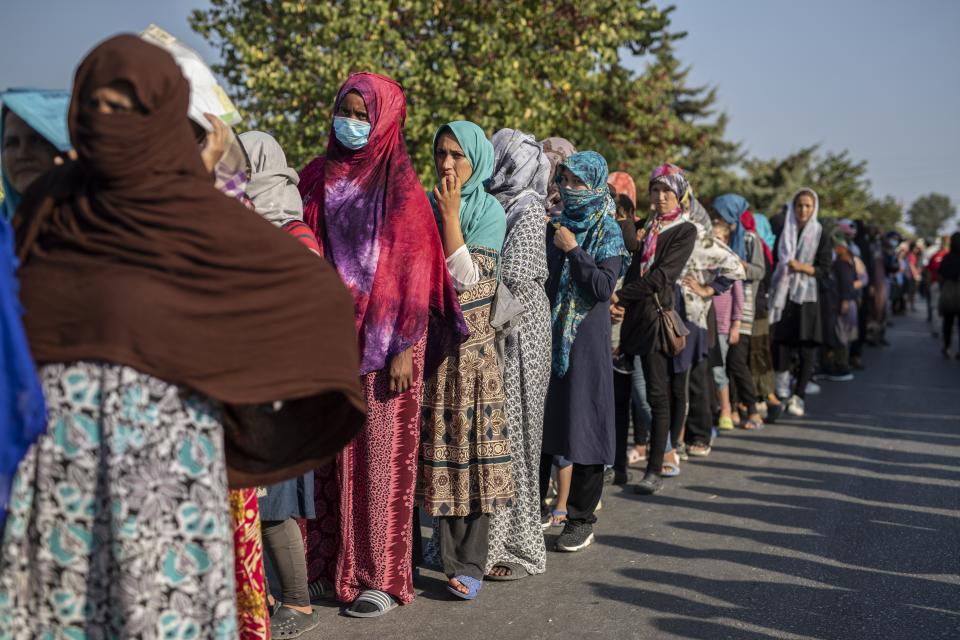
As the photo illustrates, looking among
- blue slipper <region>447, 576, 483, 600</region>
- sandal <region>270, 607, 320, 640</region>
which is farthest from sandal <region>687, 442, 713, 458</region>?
sandal <region>270, 607, 320, 640</region>

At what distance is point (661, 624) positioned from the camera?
15.2 feet

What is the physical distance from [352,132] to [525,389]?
1677mm

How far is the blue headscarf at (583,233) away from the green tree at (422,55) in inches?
349

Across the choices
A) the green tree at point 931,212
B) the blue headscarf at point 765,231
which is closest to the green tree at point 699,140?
the blue headscarf at point 765,231

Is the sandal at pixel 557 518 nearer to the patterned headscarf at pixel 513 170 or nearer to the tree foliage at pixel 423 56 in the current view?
the patterned headscarf at pixel 513 170

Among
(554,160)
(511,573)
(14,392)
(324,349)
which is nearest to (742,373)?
(554,160)

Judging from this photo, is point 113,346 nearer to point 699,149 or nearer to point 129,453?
point 129,453

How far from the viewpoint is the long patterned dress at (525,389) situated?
5.37 m

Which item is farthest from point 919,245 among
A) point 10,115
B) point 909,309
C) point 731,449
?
point 10,115

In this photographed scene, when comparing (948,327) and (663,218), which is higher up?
(663,218)

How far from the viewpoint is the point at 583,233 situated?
19.7 feet

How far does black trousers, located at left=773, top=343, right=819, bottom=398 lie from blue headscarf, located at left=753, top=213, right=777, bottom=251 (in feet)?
3.80

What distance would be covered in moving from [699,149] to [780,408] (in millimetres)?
24151

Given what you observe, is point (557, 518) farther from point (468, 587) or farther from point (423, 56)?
point (423, 56)
